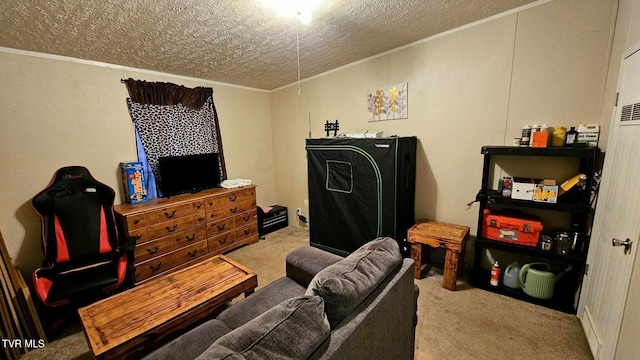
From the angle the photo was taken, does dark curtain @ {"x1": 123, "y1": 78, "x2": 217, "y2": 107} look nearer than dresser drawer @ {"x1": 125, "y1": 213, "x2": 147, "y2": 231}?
No

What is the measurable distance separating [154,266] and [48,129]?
1.72 metres

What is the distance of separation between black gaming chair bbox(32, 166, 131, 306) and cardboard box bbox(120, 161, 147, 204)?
31 centimetres

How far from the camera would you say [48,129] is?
2.48m

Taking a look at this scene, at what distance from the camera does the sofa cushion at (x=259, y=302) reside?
60.8 inches

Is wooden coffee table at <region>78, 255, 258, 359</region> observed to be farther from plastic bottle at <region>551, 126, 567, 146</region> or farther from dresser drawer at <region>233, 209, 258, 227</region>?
plastic bottle at <region>551, 126, 567, 146</region>

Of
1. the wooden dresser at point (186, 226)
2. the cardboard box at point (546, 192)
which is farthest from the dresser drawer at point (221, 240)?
the cardboard box at point (546, 192)

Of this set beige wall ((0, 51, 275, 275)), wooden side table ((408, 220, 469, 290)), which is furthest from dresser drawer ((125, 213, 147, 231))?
wooden side table ((408, 220, 469, 290))

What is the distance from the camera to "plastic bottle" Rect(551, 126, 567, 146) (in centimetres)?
199

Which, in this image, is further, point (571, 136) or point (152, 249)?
point (152, 249)

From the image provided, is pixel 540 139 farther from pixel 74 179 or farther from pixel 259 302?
pixel 74 179

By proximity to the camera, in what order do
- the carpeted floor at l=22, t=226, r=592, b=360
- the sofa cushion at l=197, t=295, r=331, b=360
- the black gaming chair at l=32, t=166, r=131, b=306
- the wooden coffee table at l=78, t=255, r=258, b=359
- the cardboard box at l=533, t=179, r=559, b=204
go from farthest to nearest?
1. the black gaming chair at l=32, t=166, r=131, b=306
2. the cardboard box at l=533, t=179, r=559, b=204
3. the carpeted floor at l=22, t=226, r=592, b=360
4. the wooden coffee table at l=78, t=255, r=258, b=359
5. the sofa cushion at l=197, t=295, r=331, b=360

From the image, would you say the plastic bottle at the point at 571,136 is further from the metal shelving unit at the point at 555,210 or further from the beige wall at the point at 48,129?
the beige wall at the point at 48,129

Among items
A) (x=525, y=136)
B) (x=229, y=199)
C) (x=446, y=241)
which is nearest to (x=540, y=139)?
(x=525, y=136)

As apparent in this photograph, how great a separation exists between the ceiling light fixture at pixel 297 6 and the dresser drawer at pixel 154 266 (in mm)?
2748
